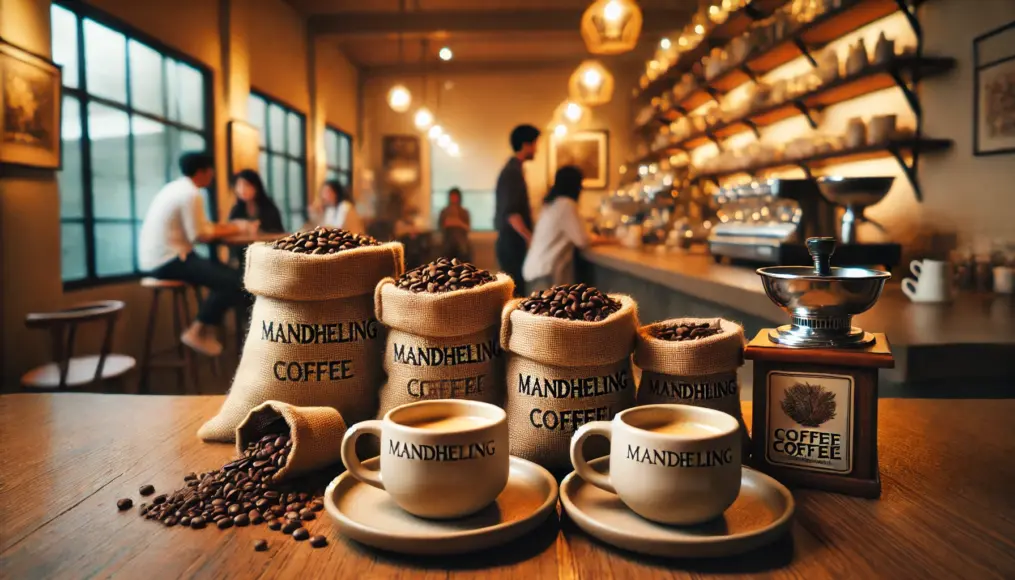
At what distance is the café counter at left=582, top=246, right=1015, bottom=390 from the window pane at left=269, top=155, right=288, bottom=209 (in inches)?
241

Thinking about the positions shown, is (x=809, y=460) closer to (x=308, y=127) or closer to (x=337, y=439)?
(x=337, y=439)

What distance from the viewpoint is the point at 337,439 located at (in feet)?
2.98

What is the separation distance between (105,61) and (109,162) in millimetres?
679

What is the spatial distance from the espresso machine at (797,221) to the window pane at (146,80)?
4.38 m

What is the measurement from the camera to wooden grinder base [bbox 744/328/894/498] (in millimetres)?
834

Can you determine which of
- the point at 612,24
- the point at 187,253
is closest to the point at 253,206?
the point at 187,253

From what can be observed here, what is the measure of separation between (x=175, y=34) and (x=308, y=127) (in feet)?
11.8

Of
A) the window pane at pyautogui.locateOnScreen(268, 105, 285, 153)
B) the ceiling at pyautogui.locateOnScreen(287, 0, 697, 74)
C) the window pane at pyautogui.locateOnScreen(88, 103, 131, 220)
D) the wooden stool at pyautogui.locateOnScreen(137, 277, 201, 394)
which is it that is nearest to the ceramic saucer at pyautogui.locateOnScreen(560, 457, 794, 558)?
the wooden stool at pyautogui.locateOnScreen(137, 277, 201, 394)

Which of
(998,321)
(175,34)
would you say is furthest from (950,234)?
(175,34)

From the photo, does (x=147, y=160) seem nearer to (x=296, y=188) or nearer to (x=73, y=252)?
(x=73, y=252)

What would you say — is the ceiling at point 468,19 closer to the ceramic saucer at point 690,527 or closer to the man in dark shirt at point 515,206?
the man in dark shirt at point 515,206

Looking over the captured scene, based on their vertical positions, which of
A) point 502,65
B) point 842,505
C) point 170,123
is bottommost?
point 842,505

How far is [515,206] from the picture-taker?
17.6ft

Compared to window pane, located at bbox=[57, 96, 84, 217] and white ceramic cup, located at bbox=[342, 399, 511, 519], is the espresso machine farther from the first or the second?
window pane, located at bbox=[57, 96, 84, 217]
